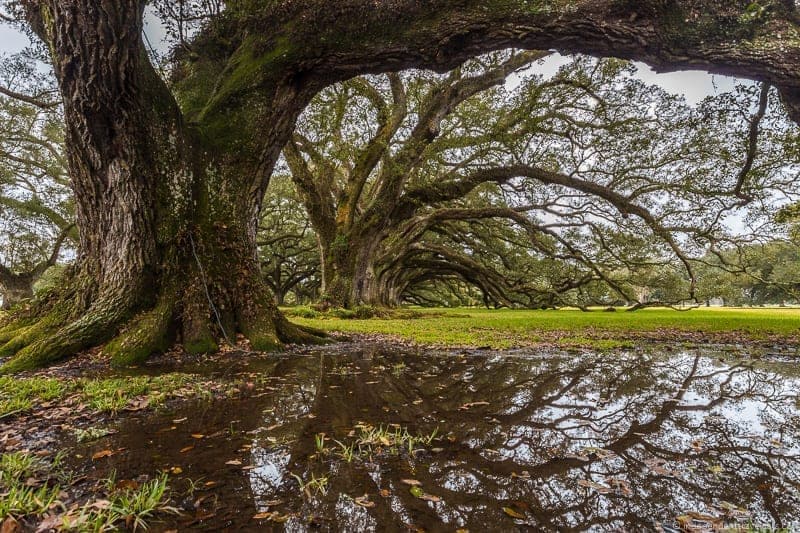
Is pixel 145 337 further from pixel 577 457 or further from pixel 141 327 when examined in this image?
pixel 577 457

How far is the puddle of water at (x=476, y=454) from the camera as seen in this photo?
1.50m

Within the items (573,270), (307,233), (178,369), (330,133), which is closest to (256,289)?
(178,369)

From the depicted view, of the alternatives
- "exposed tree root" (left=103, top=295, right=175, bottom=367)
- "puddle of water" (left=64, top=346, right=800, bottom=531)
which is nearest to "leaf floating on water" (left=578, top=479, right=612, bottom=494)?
"puddle of water" (left=64, top=346, right=800, bottom=531)

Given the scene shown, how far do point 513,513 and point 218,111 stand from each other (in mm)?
6364

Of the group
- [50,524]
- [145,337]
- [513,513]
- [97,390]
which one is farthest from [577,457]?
[145,337]

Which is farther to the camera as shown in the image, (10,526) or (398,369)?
(398,369)

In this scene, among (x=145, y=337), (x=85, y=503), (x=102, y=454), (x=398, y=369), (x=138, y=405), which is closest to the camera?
(x=85, y=503)

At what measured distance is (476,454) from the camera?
2041 mm

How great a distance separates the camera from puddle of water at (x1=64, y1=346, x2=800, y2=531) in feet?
Result: 4.91

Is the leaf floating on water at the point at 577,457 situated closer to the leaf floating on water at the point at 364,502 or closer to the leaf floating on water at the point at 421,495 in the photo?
the leaf floating on water at the point at 421,495

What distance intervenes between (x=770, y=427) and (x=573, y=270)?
18876 millimetres

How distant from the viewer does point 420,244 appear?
1797 cm

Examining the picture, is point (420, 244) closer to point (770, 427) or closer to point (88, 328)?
point (88, 328)

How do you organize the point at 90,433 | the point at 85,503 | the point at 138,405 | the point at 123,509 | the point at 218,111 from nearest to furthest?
the point at 123,509
the point at 85,503
the point at 90,433
the point at 138,405
the point at 218,111
